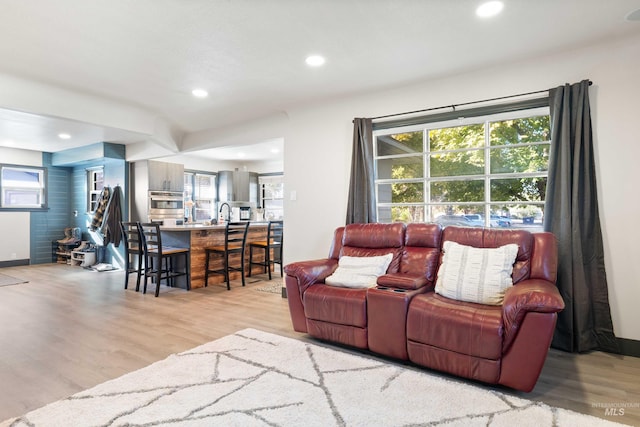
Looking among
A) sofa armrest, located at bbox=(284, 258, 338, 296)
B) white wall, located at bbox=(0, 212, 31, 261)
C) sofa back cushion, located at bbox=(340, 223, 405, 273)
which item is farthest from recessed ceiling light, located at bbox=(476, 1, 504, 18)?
white wall, located at bbox=(0, 212, 31, 261)

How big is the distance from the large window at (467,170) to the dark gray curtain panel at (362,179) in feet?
0.91

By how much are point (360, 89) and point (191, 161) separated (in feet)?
18.2

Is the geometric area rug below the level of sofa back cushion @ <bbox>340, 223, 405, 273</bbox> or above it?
below

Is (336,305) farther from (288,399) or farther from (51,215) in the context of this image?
(51,215)


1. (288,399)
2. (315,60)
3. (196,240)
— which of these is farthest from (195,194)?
(288,399)

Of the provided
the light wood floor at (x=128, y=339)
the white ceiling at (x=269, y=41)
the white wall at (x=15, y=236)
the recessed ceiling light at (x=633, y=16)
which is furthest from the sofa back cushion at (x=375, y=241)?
the white wall at (x=15, y=236)

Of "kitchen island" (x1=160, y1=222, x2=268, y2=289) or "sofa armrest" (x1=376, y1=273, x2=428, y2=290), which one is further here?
"kitchen island" (x1=160, y1=222, x2=268, y2=289)

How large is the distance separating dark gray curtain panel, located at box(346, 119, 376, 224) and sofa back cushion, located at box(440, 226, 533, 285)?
0.97 meters

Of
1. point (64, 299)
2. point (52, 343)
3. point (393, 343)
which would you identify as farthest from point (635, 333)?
point (64, 299)

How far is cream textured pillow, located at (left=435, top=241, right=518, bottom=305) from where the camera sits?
2.53 metres

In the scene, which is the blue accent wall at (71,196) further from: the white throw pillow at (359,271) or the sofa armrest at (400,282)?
the sofa armrest at (400,282)

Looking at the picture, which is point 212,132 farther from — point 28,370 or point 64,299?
point 28,370

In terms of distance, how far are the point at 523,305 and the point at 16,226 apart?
901cm

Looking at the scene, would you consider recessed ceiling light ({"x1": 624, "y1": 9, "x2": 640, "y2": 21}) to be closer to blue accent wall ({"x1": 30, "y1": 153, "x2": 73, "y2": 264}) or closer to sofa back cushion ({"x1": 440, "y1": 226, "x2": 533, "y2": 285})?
sofa back cushion ({"x1": 440, "y1": 226, "x2": 533, "y2": 285})
